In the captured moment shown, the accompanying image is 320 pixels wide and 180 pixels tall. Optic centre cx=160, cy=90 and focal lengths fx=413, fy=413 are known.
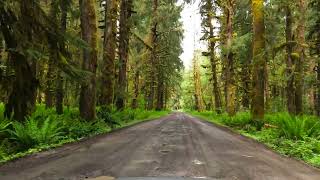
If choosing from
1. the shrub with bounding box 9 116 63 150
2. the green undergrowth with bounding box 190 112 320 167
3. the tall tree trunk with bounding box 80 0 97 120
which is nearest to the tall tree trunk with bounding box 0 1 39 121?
the shrub with bounding box 9 116 63 150

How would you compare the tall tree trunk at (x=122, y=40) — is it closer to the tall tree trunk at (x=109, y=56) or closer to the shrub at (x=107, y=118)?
the tall tree trunk at (x=109, y=56)

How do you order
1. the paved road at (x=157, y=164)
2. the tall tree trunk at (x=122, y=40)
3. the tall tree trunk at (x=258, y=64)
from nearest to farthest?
the paved road at (x=157, y=164)
the tall tree trunk at (x=258, y=64)
the tall tree trunk at (x=122, y=40)

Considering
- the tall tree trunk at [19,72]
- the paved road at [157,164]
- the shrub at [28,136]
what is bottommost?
the paved road at [157,164]

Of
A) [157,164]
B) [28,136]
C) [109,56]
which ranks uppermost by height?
[109,56]

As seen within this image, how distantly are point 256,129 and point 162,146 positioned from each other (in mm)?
9371

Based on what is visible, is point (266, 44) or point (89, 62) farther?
point (266, 44)

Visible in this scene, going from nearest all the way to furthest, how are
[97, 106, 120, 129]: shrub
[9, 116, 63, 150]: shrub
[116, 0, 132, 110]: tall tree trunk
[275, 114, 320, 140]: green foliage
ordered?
[9, 116, 63, 150]: shrub, [275, 114, 320, 140]: green foliage, [97, 106, 120, 129]: shrub, [116, 0, 132, 110]: tall tree trunk

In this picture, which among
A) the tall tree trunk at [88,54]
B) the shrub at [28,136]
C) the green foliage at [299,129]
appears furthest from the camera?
the tall tree trunk at [88,54]

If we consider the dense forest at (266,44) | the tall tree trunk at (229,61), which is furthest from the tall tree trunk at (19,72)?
the tall tree trunk at (229,61)

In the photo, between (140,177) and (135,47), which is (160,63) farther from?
(140,177)

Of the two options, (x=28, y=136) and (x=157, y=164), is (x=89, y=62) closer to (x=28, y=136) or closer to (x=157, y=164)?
(x=28, y=136)

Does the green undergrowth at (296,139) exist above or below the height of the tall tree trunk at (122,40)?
below

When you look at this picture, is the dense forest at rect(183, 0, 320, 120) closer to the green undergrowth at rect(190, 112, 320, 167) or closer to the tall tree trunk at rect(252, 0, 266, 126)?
the tall tree trunk at rect(252, 0, 266, 126)

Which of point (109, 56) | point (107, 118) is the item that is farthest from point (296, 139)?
point (109, 56)
